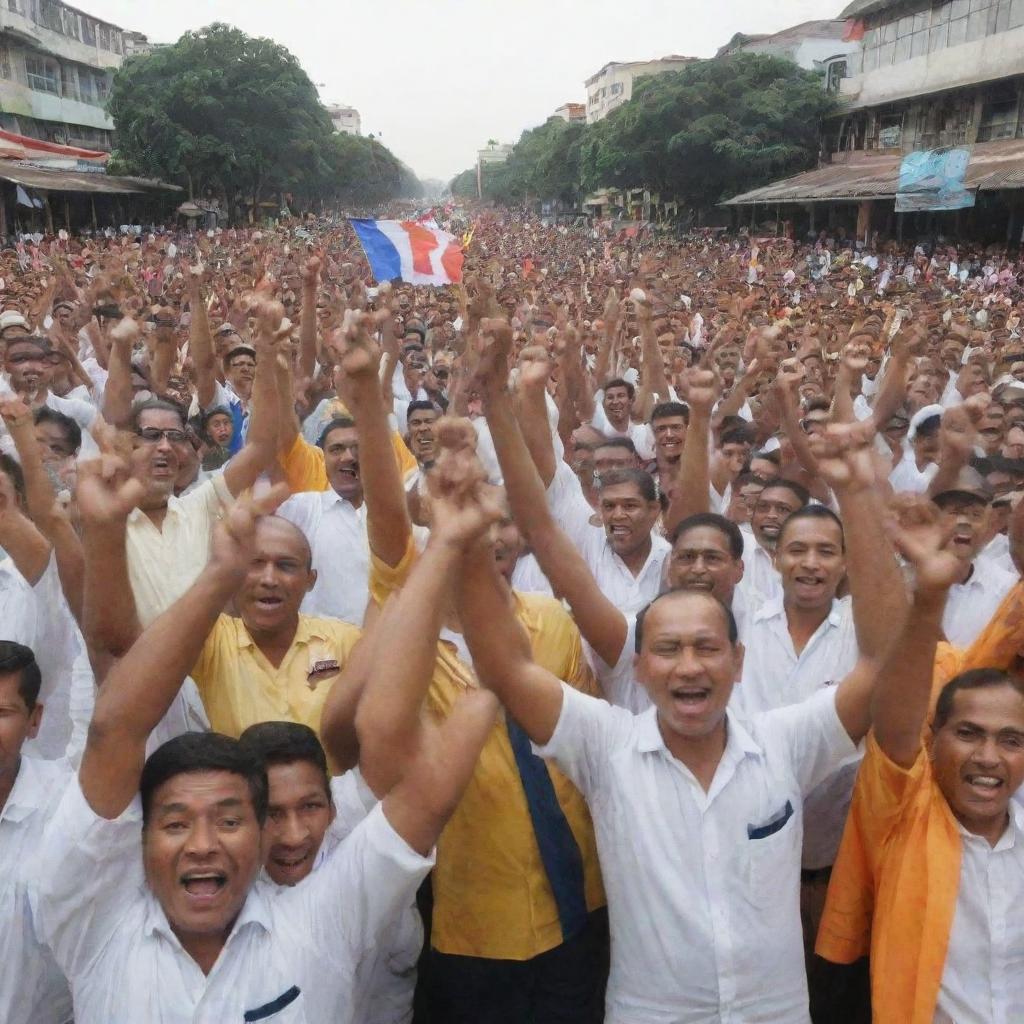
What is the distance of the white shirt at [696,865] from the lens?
1.92 metres

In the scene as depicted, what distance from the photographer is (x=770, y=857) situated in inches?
76.7

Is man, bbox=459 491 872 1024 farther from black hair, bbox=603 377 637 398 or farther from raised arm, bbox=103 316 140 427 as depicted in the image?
black hair, bbox=603 377 637 398

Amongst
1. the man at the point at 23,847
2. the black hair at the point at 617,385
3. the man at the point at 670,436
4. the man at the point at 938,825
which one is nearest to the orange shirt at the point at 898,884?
the man at the point at 938,825

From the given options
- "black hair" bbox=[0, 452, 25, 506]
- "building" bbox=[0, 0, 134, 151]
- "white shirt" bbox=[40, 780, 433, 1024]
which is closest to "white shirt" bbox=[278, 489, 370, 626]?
"black hair" bbox=[0, 452, 25, 506]

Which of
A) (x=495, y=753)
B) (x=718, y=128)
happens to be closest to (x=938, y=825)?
(x=495, y=753)

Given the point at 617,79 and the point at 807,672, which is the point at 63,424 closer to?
the point at 807,672

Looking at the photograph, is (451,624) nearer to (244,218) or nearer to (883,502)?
(883,502)

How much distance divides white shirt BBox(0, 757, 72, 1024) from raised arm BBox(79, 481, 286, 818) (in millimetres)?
270

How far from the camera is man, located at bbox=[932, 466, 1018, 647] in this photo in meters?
3.16

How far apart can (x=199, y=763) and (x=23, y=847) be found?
0.49m

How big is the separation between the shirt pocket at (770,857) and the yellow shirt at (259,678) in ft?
3.32

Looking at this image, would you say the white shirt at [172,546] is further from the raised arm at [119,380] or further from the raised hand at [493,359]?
the raised arm at [119,380]

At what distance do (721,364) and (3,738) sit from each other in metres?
5.61

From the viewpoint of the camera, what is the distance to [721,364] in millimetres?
6812
